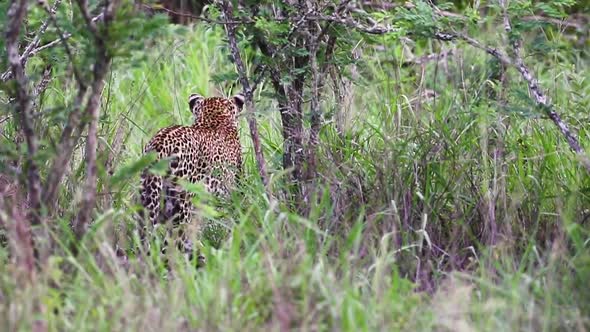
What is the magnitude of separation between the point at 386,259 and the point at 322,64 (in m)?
1.76

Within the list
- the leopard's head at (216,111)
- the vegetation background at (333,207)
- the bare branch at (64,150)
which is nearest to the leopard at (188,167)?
the leopard's head at (216,111)

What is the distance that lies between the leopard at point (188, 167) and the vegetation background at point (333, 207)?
152 mm

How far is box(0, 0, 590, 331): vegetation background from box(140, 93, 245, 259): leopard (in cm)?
15

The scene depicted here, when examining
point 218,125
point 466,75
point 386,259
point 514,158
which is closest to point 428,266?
point 386,259

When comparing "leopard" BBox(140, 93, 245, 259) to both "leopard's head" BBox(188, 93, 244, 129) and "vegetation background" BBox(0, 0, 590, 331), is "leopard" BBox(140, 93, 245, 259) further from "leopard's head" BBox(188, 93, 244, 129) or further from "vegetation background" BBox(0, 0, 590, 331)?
"vegetation background" BBox(0, 0, 590, 331)

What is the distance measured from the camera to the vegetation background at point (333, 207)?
391 cm

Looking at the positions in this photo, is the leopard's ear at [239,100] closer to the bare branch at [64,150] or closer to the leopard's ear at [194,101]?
the leopard's ear at [194,101]

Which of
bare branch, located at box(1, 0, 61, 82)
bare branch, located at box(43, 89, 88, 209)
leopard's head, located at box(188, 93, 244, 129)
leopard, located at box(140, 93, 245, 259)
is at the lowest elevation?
leopard, located at box(140, 93, 245, 259)

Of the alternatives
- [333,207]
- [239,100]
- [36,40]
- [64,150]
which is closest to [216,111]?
[239,100]

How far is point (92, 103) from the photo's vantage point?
4.32 m

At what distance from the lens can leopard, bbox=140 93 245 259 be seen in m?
6.09

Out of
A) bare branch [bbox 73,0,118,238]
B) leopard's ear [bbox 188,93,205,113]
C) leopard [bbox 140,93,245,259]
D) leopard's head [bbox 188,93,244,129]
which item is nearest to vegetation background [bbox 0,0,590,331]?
bare branch [bbox 73,0,118,238]

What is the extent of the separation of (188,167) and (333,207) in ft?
4.40

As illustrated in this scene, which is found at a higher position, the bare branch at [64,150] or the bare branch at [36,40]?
the bare branch at [36,40]
